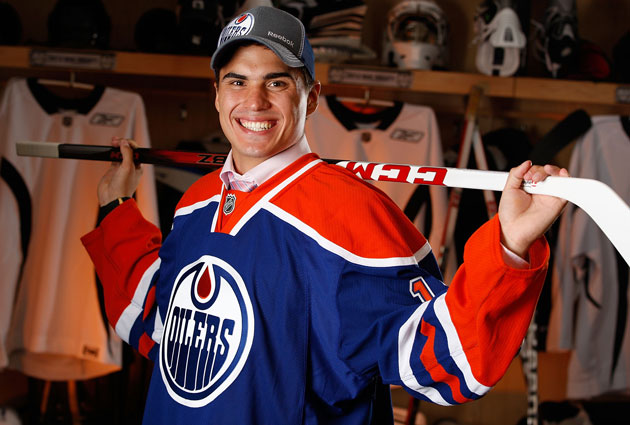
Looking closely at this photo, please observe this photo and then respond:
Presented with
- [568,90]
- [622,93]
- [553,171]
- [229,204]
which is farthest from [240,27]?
[622,93]

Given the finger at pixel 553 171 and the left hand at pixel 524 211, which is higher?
the finger at pixel 553 171

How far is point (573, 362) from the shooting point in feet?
7.18

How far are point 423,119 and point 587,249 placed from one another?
0.69m

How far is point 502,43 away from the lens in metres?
2.12

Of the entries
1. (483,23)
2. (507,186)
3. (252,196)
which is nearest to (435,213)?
(483,23)

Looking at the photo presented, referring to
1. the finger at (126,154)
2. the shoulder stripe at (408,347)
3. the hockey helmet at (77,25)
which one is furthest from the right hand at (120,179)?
the hockey helmet at (77,25)

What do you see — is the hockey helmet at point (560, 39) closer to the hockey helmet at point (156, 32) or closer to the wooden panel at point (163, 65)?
the wooden panel at point (163, 65)

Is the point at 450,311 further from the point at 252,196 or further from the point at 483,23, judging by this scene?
the point at 483,23

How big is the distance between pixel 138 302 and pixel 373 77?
113 centimetres

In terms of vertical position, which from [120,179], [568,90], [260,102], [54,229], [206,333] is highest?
[568,90]

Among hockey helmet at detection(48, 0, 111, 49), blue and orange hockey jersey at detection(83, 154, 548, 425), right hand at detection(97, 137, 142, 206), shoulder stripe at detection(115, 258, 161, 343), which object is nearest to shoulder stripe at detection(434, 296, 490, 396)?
blue and orange hockey jersey at detection(83, 154, 548, 425)

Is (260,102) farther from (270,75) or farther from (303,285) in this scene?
Answer: (303,285)

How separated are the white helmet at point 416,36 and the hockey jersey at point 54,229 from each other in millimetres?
858

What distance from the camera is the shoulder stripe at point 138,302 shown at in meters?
1.19
